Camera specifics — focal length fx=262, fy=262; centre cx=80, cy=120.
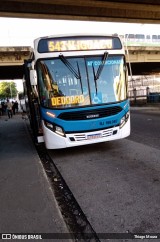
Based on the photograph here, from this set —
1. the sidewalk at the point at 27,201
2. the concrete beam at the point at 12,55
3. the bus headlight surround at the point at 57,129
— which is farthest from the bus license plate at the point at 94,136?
the concrete beam at the point at 12,55

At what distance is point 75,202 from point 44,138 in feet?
11.1

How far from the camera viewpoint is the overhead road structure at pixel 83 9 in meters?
15.8

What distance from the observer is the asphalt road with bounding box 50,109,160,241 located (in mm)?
3432

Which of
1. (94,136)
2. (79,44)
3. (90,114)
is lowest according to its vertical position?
(94,136)

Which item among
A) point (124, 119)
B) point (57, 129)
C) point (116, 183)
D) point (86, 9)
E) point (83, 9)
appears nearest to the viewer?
point (116, 183)

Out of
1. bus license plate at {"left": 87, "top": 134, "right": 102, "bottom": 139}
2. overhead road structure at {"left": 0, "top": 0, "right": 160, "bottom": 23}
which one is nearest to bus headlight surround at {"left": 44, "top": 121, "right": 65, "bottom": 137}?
bus license plate at {"left": 87, "top": 134, "right": 102, "bottom": 139}

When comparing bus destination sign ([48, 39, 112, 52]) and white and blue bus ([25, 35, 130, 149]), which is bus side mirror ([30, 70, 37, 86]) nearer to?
white and blue bus ([25, 35, 130, 149])

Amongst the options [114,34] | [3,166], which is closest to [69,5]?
[114,34]

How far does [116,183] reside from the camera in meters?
4.83

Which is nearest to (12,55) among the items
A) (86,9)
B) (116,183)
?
(86,9)

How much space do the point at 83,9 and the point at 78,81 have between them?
12120mm

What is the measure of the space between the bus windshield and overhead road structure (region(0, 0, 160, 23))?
9.88 m

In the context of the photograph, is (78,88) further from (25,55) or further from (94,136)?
(25,55)

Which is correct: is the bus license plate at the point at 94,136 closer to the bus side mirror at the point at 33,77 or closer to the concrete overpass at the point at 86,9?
the bus side mirror at the point at 33,77
